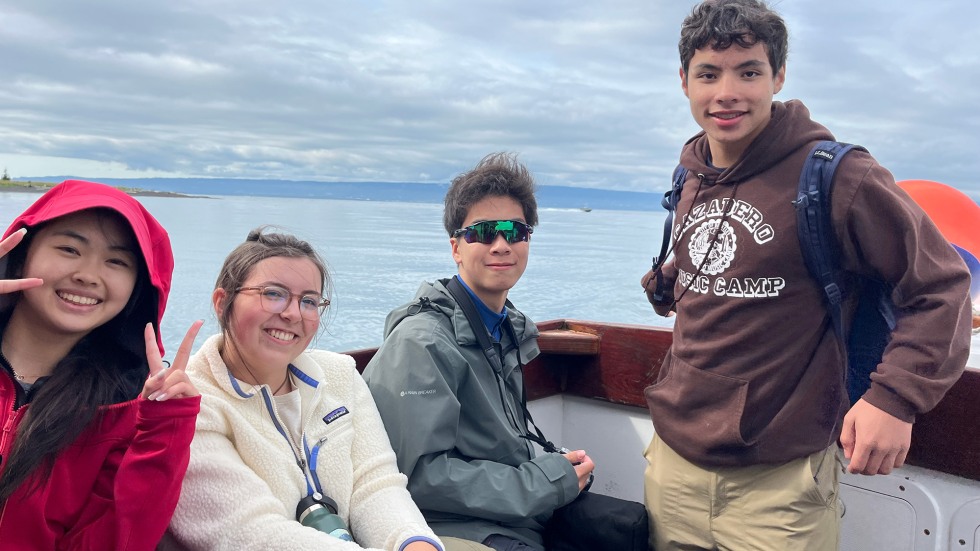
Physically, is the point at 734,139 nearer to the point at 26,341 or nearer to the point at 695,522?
the point at 695,522

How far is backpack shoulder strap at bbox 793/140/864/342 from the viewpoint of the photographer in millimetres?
1832

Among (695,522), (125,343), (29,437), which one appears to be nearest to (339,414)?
(125,343)

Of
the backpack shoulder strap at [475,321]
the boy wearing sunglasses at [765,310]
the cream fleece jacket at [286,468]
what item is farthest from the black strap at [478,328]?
the boy wearing sunglasses at [765,310]

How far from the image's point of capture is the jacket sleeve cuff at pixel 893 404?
1710mm

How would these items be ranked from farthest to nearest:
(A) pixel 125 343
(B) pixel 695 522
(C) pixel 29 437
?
(B) pixel 695 522 < (A) pixel 125 343 < (C) pixel 29 437

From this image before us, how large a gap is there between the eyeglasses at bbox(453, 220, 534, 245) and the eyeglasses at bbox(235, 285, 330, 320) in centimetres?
58

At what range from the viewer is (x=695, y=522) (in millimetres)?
2156

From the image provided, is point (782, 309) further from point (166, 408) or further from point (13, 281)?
point (13, 281)

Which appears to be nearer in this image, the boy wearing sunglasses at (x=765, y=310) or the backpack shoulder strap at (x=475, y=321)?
the boy wearing sunglasses at (x=765, y=310)

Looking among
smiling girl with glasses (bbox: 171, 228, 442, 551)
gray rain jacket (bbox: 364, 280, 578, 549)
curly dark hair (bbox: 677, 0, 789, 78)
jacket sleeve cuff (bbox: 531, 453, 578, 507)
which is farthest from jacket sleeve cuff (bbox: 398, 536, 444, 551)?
curly dark hair (bbox: 677, 0, 789, 78)

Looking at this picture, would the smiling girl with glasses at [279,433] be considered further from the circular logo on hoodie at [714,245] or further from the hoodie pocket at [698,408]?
the circular logo on hoodie at [714,245]

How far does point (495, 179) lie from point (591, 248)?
14760 mm

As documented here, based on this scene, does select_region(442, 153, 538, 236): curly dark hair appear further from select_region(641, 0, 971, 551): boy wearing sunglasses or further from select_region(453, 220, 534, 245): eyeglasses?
select_region(641, 0, 971, 551): boy wearing sunglasses

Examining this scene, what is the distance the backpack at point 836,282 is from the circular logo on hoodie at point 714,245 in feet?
0.61
